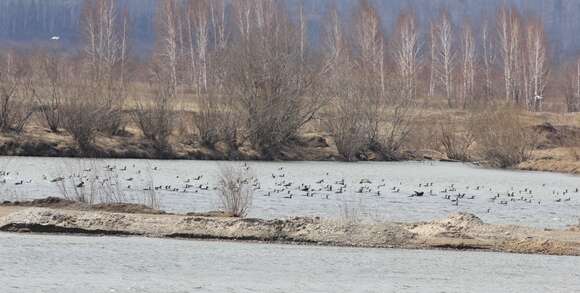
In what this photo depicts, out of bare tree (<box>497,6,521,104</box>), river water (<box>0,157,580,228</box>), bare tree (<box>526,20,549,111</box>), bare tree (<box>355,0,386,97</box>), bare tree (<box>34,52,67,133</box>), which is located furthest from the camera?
bare tree (<box>497,6,521,104</box>)

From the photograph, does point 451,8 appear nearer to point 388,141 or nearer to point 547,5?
point 547,5

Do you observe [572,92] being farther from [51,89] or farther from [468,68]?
[51,89]

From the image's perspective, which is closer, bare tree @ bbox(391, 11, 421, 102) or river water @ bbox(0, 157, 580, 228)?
river water @ bbox(0, 157, 580, 228)

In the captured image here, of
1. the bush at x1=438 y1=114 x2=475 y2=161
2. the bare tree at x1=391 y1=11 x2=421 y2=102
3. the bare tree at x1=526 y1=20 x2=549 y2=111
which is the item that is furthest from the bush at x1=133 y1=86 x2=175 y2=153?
the bare tree at x1=526 y1=20 x2=549 y2=111

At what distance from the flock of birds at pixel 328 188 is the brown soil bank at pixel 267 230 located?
32.5 ft

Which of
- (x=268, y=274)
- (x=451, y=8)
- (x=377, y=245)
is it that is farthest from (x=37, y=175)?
(x=451, y=8)

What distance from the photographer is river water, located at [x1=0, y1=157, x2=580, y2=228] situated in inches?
1167

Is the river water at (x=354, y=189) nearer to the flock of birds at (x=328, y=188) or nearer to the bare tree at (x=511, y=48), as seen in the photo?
the flock of birds at (x=328, y=188)

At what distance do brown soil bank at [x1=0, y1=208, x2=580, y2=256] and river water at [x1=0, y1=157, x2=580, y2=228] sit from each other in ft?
8.84

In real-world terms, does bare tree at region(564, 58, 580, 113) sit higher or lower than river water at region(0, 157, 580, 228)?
higher

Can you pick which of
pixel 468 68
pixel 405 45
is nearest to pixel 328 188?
pixel 405 45

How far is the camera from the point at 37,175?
126 feet

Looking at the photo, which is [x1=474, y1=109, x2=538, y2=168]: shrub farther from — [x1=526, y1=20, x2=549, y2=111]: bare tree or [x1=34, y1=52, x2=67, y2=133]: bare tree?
[x1=526, y1=20, x2=549, y2=111]: bare tree

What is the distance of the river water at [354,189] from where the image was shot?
97.2 feet
